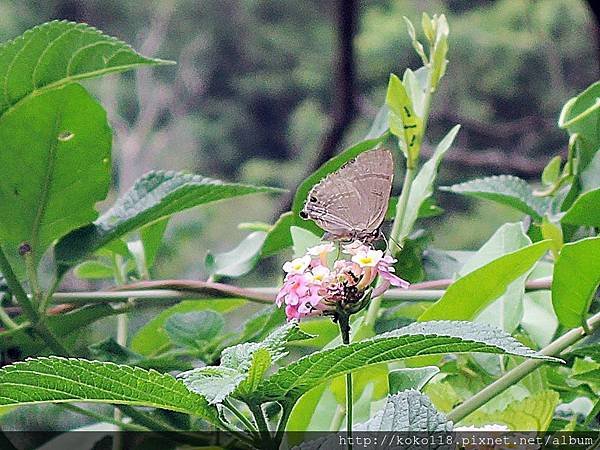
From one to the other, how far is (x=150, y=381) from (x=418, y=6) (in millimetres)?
3340

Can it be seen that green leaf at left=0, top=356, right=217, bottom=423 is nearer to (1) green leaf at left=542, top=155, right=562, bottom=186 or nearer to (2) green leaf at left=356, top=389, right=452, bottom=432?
(2) green leaf at left=356, top=389, right=452, bottom=432

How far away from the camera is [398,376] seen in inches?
8.7

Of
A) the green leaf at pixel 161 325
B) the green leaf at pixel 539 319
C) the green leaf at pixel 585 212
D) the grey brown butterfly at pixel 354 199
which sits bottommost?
the green leaf at pixel 161 325

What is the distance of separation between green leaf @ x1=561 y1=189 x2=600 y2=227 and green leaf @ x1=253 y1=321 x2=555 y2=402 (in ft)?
0.45

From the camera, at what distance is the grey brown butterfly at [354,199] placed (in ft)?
0.76

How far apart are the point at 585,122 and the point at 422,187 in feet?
0.27

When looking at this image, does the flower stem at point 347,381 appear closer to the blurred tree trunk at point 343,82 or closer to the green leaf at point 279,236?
the green leaf at point 279,236

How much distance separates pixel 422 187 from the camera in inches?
12.3

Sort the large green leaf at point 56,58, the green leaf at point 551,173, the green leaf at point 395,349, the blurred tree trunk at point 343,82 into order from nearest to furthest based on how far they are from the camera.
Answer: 1. the green leaf at point 395,349
2. the large green leaf at point 56,58
3. the green leaf at point 551,173
4. the blurred tree trunk at point 343,82

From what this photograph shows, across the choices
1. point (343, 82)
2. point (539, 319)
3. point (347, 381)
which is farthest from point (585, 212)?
point (343, 82)

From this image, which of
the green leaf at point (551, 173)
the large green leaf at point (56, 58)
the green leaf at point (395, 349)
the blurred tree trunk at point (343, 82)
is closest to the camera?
the green leaf at point (395, 349)

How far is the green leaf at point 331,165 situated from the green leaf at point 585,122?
8 cm

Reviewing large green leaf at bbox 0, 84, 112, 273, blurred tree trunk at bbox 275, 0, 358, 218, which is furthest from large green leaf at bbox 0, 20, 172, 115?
blurred tree trunk at bbox 275, 0, 358, 218

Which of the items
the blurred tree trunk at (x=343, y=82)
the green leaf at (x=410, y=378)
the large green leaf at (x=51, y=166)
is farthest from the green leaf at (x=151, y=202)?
the blurred tree trunk at (x=343, y=82)
